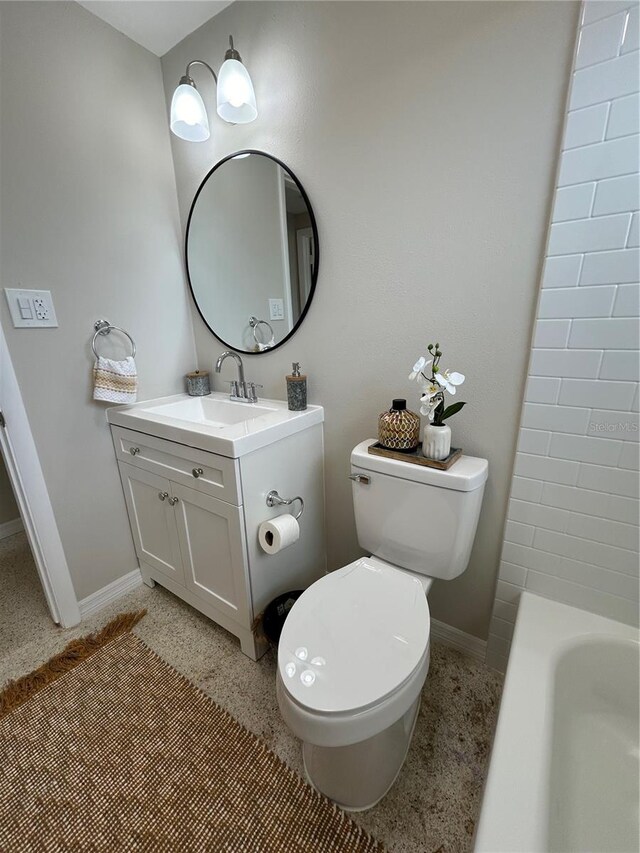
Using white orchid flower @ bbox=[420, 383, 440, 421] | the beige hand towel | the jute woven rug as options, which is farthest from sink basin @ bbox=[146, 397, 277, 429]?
the jute woven rug

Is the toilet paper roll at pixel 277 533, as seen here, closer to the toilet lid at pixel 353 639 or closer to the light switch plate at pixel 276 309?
the toilet lid at pixel 353 639

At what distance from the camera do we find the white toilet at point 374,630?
785 millimetres

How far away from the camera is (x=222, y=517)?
122 centimetres

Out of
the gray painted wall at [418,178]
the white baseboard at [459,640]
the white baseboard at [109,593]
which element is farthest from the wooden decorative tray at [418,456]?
the white baseboard at [109,593]

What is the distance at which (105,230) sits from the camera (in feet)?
4.68

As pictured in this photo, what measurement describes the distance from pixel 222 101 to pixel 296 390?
1.00m

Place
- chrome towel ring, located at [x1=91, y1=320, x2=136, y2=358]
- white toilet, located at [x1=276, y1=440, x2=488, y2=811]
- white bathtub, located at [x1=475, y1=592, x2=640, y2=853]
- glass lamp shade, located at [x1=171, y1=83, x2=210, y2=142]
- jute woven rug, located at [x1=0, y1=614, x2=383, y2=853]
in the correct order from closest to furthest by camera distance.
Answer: white bathtub, located at [x1=475, y1=592, x2=640, y2=853] < white toilet, located at [x1=276, y1=440, x2=488, y2=811] < jute woven rug, located at [x1=0, y1=614, x2=383, y2=853] < glass lamp shade, located at [x1=171, y1=83, x2=210, y2=142] < chrome towel ring, located at [x1=91, y1=320, x2=136, y2=358]

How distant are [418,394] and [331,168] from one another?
0.83m

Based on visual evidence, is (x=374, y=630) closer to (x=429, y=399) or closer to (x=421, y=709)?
(x=421, y=709)

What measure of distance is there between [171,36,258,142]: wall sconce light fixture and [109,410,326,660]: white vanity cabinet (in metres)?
1.13

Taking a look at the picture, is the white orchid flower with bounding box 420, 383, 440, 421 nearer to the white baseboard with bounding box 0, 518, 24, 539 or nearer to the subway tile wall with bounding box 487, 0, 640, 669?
the subway tile wall with bounding box 487, 0, 640, 669

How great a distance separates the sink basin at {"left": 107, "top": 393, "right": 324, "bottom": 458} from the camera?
1.14 m

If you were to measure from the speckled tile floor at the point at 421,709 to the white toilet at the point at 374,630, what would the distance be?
0.06 m

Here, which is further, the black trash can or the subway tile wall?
the black trash can
